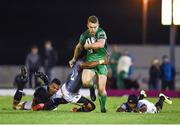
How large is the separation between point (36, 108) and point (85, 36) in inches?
77.8

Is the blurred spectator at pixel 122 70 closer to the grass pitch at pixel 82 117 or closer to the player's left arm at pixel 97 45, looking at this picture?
the grass pitch at pixel 82 117

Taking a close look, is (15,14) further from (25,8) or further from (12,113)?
(12,113)

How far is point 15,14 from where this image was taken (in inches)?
2307

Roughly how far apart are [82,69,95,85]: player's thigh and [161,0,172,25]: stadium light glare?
34.8ft

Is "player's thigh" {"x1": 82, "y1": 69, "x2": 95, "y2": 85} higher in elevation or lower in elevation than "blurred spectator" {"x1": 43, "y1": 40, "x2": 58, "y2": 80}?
higher

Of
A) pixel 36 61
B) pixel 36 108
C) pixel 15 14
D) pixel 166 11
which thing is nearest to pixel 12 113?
pixel 36 108

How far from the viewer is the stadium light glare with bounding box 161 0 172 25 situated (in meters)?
30.8

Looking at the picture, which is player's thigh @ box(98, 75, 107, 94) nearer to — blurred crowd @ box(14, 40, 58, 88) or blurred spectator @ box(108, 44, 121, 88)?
blurred spectator @ box(108, 44, 121, 88)

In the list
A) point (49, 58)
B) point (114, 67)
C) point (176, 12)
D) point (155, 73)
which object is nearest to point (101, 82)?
point (176, 12)

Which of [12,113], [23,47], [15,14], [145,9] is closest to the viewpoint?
[12,113]

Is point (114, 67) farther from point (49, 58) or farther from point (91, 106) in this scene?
point (91, 106)

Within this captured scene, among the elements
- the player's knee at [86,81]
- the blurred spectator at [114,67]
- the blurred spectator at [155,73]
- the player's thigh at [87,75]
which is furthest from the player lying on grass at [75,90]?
the blurred spectator at [155,73]

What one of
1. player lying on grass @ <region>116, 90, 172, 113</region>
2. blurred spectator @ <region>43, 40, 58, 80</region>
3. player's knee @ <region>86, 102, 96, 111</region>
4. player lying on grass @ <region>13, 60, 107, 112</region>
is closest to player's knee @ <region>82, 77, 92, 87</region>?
player lying on grass @ <region>13, 60, 107, 112</region>

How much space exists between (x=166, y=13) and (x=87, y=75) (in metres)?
11.0
